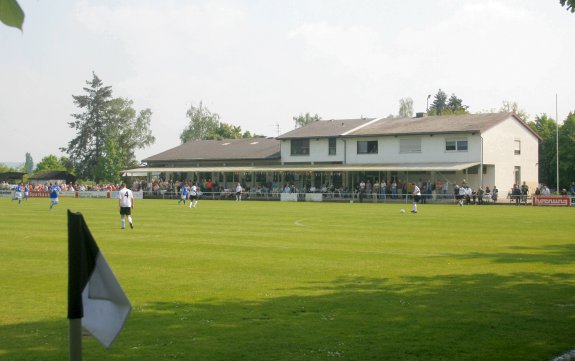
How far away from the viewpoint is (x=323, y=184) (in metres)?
71.5

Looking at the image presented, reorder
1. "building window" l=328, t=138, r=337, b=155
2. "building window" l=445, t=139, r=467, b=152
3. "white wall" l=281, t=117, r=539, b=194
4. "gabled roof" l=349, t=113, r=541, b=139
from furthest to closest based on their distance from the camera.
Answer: "building window" l=328, t=138, r=337, b=155, "gabled roof" l=349, t=113, r=541, b=139, "building window" l=445, t=139, r=467, b=152, "white wall" l=281, t=117, r=539, b=194

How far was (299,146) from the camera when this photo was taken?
75938mm

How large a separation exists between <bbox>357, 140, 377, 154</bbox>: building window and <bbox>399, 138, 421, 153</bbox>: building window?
3.06m

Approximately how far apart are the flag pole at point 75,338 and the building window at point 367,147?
67.3 m

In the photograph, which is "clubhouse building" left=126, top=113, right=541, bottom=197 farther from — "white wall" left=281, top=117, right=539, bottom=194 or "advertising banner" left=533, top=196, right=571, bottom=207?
"advertising banner" left=533, top=196, right=571, bottom=207

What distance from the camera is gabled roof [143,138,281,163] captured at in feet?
268

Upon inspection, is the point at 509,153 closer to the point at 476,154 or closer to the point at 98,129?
the point at 476,154

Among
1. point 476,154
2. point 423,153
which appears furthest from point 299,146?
point 476,154

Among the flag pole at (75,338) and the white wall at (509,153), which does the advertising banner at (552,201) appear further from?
the flag pole at (75,338)

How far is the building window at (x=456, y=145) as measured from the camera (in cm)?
6405

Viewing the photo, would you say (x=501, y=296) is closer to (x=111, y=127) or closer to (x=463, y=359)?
(x=463, y=359)

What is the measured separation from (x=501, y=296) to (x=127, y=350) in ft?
21.7

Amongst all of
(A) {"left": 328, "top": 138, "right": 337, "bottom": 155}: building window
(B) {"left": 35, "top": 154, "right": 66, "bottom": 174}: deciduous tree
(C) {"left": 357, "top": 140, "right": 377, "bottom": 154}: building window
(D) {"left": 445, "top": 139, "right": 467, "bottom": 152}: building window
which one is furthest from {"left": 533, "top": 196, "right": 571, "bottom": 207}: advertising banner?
(B) {"left": 35, "top": 154, "right": 66, "bottom": 174}: deciduous tree

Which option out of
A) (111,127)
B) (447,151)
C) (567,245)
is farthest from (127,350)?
(111,127)
